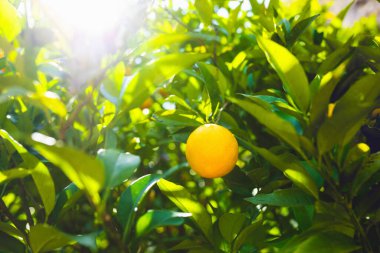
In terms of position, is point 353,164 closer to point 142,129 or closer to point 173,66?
point 173,66

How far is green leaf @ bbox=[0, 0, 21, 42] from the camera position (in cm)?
67

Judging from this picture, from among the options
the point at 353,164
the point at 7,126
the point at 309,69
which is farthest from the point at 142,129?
the point at 353,164

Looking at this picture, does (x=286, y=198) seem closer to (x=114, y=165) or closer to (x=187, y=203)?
(x=187, y=203)

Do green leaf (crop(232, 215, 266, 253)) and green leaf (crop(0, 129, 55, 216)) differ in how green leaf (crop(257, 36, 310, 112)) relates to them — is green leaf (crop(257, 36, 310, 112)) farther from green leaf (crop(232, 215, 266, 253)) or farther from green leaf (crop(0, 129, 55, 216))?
green leaf (crop(0, 129, 55, 216))

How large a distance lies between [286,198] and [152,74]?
329 mm

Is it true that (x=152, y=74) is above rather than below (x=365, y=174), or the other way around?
above

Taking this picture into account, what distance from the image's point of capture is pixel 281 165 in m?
0.66

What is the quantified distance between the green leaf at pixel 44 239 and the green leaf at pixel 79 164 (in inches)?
5.1

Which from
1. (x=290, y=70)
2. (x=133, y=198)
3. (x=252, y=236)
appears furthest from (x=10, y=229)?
(x=290, y=70)

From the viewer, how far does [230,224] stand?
2.52ft

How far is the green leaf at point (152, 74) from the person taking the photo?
577 mm

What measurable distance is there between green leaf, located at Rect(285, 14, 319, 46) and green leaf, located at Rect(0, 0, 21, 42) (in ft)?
2.12

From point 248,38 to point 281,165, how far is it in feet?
A: 2.15

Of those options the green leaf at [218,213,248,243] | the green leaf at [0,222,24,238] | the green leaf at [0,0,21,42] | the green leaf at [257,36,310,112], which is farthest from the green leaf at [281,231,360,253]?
the green leaf at [0,0,21,42]
